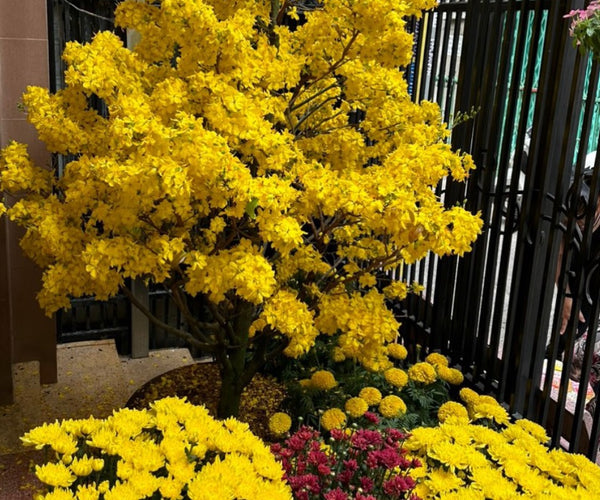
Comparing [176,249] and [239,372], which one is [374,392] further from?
[176,249]

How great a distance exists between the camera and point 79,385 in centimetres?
416

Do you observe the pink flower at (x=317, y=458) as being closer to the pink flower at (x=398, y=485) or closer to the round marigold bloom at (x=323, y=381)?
the pink flower at (x=398, y=485)

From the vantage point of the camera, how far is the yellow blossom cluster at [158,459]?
158cm

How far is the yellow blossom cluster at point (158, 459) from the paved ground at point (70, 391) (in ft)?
5.16

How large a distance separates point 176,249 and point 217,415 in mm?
1240

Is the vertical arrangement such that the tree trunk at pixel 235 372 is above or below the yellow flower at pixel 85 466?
below

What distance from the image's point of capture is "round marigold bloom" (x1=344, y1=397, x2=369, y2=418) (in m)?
3.03

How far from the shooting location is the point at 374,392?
10.5ft

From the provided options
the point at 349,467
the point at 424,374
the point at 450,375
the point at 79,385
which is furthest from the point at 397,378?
the point at 79,385

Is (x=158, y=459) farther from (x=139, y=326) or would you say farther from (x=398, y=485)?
(x=139, y=326)

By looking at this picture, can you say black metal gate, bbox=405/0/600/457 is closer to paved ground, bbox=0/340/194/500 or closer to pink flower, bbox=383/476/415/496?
pink flower, bbox=383/476/415/496

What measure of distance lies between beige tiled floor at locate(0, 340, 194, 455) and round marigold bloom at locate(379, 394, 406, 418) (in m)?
1.59

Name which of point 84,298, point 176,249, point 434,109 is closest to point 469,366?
point 434,109

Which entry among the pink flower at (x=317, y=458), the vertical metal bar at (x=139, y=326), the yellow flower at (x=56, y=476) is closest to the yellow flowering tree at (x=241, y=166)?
the pink flower at (x=317, y=458)
